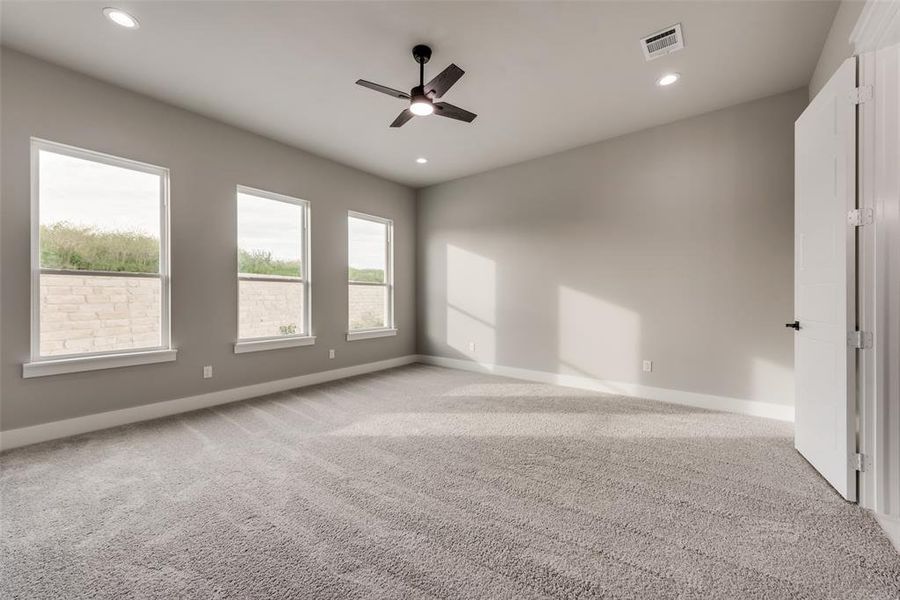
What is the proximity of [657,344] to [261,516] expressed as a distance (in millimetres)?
3953

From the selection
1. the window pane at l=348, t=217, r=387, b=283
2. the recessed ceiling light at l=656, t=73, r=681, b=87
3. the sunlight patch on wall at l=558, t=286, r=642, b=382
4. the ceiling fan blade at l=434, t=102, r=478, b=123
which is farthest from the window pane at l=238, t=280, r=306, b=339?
the recessed ceiling light at l=656, t=73, r=681, b=87

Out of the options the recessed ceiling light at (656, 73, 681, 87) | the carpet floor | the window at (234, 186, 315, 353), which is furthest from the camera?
the window at (234, 186, 315, 353)

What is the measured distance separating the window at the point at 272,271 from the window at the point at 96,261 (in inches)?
29.1

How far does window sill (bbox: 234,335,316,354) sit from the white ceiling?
240 cm

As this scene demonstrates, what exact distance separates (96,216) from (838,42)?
5.75 meters

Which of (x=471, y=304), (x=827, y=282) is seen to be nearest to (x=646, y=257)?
(x=827, y=282)

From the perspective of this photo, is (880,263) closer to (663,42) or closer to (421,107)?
(663,42)

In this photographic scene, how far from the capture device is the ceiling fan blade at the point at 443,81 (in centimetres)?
238

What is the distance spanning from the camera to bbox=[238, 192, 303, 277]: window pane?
13.5ft

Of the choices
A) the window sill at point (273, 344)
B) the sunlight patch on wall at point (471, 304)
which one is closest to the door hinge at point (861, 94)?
the sunlight patch on wall at point (471, 304)

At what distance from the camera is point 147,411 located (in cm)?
332

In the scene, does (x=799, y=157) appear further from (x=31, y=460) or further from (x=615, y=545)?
(x=31, y=460)

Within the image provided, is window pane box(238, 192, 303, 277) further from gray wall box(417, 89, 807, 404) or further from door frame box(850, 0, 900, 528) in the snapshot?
door frame box(850, 0, 900, 528)

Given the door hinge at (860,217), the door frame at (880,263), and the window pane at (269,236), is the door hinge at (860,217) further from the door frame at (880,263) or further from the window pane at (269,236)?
the window pane at (269,236)
